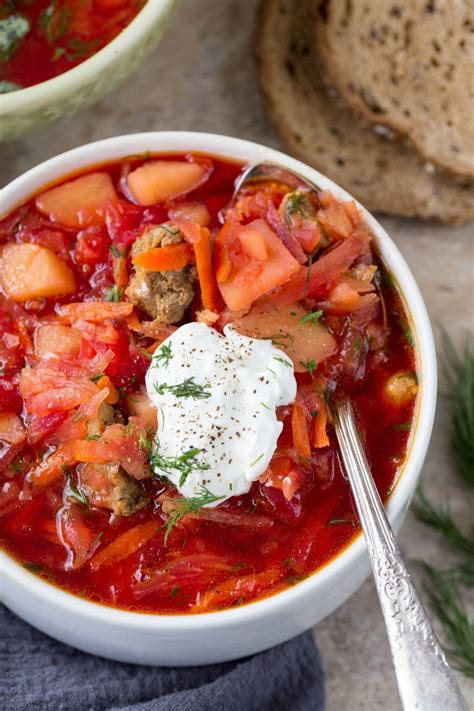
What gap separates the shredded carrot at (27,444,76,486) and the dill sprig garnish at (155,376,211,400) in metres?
0.38

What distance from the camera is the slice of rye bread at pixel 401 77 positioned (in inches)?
169

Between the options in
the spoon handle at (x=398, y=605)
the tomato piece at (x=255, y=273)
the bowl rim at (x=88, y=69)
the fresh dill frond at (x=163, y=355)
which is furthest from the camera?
the bowl rim at (x=88, y=69)

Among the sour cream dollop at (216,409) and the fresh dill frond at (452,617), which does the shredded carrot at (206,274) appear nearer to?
the sour cream dollop at (216,409)

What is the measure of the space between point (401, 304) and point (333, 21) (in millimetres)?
1553

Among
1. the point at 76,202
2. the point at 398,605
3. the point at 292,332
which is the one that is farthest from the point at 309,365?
the point at 76,202

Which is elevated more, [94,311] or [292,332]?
[94,311]

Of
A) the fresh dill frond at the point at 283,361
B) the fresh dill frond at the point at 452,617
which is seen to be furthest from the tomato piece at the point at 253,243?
the fresh dill frond at the point at 452,617

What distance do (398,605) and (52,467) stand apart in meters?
1.14

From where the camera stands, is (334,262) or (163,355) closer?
(163,355)

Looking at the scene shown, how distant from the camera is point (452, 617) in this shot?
4066 millimetres

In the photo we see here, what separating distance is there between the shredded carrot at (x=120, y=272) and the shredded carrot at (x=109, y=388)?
0.36 m

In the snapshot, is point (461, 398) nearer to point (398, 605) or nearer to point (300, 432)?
point (300, 432)

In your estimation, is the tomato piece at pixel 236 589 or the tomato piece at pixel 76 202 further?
the tomato piece at pixel 76 202

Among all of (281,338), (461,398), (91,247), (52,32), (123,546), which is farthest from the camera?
(461,398)
